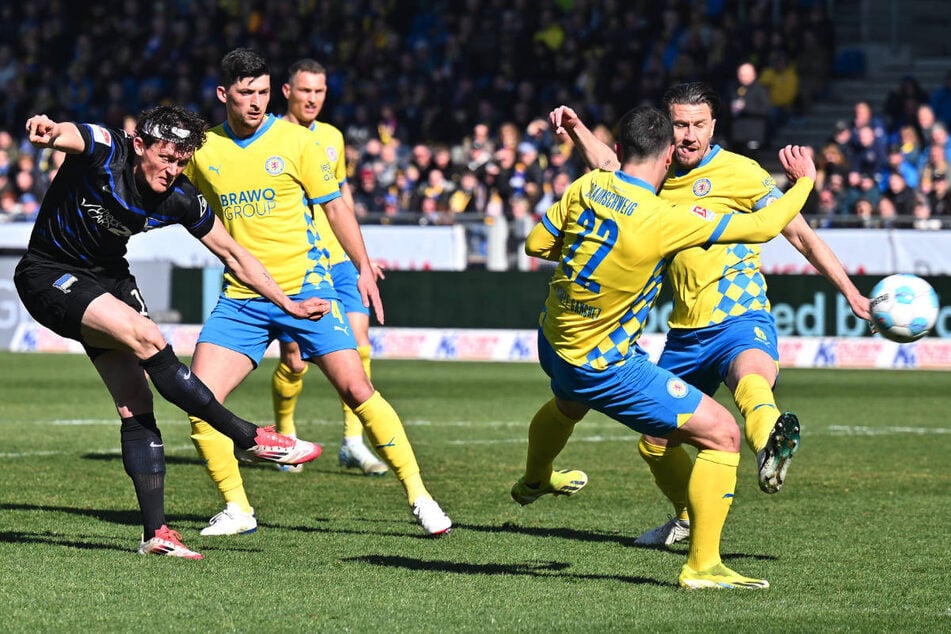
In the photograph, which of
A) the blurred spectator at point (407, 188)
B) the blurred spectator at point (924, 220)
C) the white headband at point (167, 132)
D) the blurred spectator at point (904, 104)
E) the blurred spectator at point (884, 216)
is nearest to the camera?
the white headband at point (167, 132)

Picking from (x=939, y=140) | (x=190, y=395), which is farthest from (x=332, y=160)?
(x=939, y=140)

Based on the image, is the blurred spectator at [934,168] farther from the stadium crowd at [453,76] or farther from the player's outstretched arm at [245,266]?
the player's outstretched arm at [245,266]

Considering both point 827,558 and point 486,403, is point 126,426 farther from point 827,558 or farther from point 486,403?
point 486,403

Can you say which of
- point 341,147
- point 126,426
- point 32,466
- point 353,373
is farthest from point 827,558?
point 32,466

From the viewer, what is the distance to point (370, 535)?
7.97 metres

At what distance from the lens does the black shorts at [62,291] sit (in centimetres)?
703

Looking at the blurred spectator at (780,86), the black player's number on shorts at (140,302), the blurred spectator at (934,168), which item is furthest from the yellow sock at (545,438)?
the blurred spectator at (780,86)

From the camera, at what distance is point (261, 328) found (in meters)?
8.25

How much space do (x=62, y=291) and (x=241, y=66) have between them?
5.17 ft

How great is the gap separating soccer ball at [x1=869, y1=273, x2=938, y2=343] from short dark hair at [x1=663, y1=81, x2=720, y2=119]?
1196mm

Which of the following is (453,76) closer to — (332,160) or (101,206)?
(332,160)

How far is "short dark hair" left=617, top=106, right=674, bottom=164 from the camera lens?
6.37 meters

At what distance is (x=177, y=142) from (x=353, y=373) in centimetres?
170

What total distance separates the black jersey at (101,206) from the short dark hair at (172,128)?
191mm
